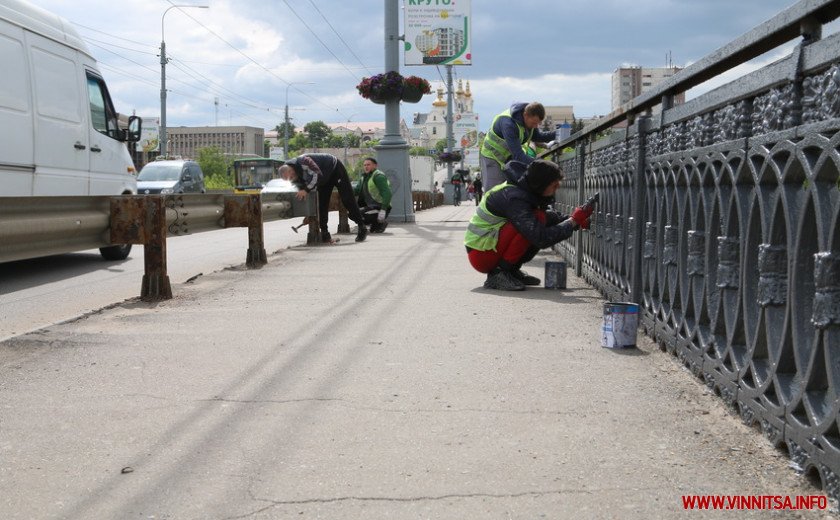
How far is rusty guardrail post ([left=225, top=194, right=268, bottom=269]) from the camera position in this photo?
9.73 m

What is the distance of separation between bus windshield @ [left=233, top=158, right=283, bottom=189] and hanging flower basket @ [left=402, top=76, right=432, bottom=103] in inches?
1422

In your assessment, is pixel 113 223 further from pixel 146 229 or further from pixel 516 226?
pixel 516 226

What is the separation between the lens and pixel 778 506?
2.65 m

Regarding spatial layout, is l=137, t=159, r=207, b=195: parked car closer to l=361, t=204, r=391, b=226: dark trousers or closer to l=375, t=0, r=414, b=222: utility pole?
l=375, t=0, r=414, b=222: utility pole

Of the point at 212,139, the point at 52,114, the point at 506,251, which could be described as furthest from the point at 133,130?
the point at 212,139

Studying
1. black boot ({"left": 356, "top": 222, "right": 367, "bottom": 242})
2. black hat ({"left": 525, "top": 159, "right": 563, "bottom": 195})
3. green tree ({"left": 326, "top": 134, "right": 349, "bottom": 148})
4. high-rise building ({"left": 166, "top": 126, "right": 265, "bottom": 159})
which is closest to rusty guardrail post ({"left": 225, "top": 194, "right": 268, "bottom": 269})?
black hat ({"left": 525, "top": 159, "right": 563, "bottom": 195})

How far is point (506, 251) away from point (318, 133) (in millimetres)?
182129

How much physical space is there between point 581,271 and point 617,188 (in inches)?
100

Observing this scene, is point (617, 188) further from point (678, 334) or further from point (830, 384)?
point (830, 384)

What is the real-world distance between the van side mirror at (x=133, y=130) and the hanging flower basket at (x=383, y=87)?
950 cm

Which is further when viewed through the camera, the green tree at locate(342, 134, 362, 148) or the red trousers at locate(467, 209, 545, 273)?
the green tree at locate(342, 134, 362, 148)

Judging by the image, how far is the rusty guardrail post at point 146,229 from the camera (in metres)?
7.24

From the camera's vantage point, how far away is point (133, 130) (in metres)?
12.4

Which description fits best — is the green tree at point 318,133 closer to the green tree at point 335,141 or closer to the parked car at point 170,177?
the green tree at point 335,141
